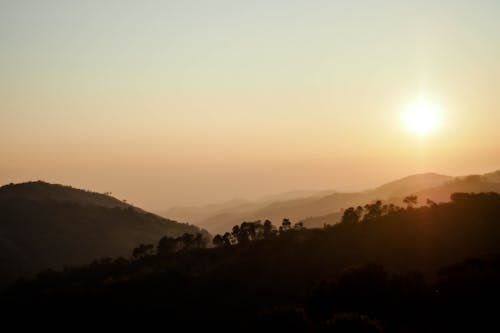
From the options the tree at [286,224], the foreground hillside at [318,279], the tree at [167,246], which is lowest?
the foreground hillside at [318,279]

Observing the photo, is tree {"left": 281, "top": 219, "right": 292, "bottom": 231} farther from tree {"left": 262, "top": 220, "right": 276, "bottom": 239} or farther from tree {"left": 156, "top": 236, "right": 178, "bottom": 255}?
tree {"left": 156, "top": 236, "right": 178, "bottom": 255}

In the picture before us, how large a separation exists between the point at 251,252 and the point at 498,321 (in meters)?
82.2

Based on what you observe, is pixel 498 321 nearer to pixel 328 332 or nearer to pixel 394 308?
pixel 394 308

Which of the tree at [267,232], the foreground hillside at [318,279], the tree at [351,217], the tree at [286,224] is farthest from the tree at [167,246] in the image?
the tree at [351,217]

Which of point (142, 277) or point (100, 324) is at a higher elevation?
point (142, 277)

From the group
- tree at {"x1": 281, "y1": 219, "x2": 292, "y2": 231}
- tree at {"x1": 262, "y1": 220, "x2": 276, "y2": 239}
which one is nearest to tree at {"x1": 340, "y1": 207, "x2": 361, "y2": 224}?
tree at {"x1": 281, "y1": 219, "x2": 292, "y2": 231}

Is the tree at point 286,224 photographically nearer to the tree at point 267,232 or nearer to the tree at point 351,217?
the tree at point 267,232

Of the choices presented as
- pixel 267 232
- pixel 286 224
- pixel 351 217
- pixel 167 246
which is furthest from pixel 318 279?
pixel 167 246

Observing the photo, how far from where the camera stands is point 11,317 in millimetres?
116562

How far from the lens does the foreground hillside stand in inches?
2211

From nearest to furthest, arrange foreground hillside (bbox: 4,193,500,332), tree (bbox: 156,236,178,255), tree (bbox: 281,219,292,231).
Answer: foreground hillside (bbox: 4,193,500,332), tree (bbox: 281,219,292,231), tree (bbox: 156,236,178,255)

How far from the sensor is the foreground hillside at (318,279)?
184ft

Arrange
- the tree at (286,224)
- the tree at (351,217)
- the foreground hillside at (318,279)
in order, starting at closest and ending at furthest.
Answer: the foreground hillside at (318,279) → the tree at (351,217) → the tree at (286,224)

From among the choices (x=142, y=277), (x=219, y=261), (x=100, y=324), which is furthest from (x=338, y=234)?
(x=100, y=324)
